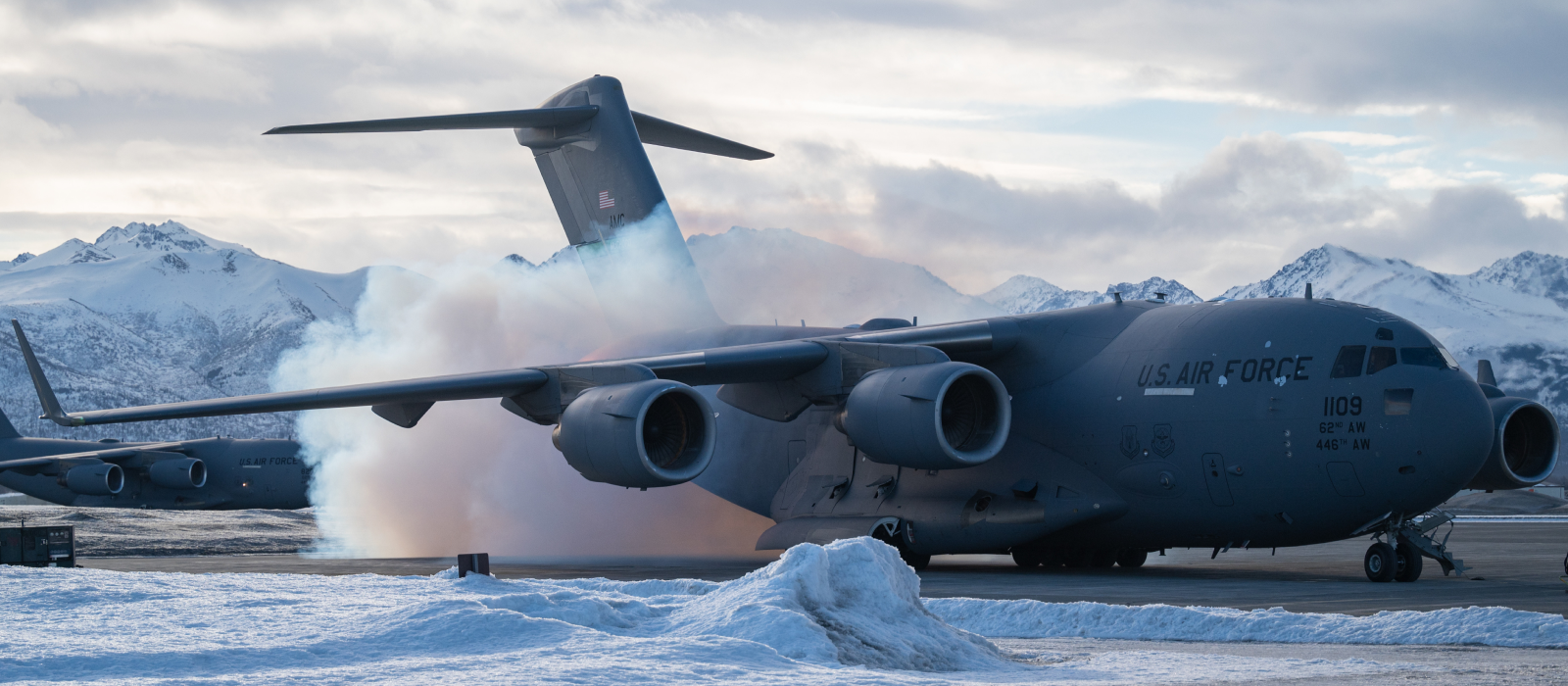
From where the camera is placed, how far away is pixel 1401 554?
47.7 feet

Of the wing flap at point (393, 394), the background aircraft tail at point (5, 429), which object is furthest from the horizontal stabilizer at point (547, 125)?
the background aircraft tail at point (5, 429)

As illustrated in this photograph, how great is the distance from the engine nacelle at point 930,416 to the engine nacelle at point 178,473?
95.1 feet

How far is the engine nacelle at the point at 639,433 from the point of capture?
14.8 metres

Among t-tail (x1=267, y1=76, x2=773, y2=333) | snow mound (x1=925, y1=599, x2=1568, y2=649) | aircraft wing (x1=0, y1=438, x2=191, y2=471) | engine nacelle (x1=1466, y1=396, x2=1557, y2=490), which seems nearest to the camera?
snow mound (x1=925, y1=599, x2=1568, y2=649)

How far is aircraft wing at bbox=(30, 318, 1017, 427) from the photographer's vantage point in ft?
53.2

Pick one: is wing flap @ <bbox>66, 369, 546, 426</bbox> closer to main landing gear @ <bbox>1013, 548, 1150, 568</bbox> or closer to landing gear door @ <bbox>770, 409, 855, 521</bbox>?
landing gear door @ <bbox>770, 409, 855, 521</bbox>

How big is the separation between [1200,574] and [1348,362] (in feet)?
10.1

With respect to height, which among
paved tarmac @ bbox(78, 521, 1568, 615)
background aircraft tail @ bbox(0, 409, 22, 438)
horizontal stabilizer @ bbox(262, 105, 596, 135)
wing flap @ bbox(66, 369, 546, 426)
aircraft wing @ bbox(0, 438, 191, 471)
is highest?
horizontal stabilizer @ bbox(262, 105, 596, 135)

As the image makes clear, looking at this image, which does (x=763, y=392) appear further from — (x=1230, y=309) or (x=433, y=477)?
(x=433, y=477)

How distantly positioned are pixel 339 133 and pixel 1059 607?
12410 millimetres

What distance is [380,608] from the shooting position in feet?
28.8

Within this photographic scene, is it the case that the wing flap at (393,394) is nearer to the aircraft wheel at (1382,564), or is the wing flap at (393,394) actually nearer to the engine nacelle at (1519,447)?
the aircraft wheel at (1382,564)

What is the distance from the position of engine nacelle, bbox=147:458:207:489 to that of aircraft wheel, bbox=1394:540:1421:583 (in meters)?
33.5

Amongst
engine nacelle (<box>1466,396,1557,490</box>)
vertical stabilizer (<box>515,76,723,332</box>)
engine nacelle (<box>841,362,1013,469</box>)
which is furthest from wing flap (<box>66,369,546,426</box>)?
engine nacelle (<box>1466,396,1557,490</box>)
